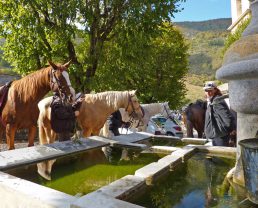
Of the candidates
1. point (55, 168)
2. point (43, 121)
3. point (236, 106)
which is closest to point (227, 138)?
point (236, 106)

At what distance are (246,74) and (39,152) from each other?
9.95ft

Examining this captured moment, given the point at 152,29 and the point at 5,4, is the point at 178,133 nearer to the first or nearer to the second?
the point at 152,29

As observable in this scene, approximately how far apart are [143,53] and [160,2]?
2.42 metres

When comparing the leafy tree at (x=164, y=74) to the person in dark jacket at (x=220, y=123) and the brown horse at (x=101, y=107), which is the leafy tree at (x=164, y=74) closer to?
the brown horse at (x=101, y=107)

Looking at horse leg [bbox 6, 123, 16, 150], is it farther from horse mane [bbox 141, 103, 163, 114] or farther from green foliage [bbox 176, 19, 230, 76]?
green foliage [bbox 176, 19, 230, 76]

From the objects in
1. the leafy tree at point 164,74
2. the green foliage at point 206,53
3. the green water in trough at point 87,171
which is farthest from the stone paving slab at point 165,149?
the green foliage at point 206,53

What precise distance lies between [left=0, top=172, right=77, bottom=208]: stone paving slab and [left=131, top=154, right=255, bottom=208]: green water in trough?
0.72m


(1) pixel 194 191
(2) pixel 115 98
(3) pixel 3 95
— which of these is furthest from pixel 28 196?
(2) pixel 115 98

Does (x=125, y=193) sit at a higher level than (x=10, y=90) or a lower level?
lower

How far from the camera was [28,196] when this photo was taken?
8.23 ft

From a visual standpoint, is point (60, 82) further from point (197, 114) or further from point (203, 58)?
point (203, 58)

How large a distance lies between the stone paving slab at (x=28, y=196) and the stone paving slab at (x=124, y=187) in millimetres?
320

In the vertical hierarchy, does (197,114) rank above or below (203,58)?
below

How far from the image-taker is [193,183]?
3.29 meters
